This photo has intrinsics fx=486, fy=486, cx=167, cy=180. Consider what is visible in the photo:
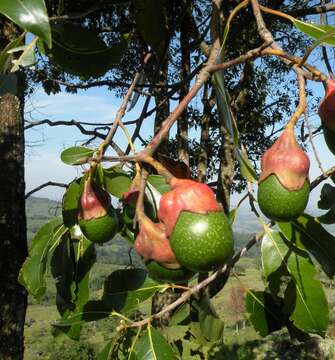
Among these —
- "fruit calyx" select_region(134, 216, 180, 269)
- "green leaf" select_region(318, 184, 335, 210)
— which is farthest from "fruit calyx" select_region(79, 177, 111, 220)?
"green leaf" select_region(318, 184, 335, 210)

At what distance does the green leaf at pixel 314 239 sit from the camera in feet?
4.12

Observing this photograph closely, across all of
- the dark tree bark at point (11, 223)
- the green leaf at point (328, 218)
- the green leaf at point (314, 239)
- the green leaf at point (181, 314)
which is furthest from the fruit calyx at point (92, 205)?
the dark tree bark at point (11, 223)

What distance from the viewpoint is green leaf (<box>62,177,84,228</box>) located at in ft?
3.95

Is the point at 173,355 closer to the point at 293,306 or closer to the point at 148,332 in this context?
the point at 148,332

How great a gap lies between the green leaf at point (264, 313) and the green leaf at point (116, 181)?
0.73 meters

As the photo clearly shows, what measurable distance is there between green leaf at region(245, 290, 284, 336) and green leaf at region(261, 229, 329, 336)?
12.5 inches

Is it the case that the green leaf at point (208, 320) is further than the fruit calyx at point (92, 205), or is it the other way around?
the green leaf at point (208, 320)

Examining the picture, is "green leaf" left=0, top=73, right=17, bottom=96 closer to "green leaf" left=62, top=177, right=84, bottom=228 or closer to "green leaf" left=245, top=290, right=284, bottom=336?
"green leaf" left=62, top=177, right=84, bottom=228

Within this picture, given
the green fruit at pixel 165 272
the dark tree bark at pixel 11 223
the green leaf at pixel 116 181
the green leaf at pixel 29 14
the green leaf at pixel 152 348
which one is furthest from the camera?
the dark tree bark at pixel 11 223

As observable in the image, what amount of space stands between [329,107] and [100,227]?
476 millimetres

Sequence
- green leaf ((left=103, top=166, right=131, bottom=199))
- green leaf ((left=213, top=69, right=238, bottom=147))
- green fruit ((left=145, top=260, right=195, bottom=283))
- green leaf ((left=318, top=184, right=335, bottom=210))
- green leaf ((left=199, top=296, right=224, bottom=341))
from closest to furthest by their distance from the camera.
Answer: green fruit ((left=145, top=260, right=195, bottom=283)) < green leaf ((left=213, top=69, right=238, bottom=147)) < green leaf ((left=103, top=166, right=131, bottom=199)) < green leaf ((left=318, top=184, right=335, bottom=210)) < green leaf ((left=199, top=296, right=224, bottom=341))

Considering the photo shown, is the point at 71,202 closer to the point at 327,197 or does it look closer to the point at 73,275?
the point at 73,275

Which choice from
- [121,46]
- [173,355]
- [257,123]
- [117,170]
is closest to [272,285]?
[173,355]

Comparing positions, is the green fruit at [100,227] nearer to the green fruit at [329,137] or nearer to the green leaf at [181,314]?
the green fruit at [329,137]
